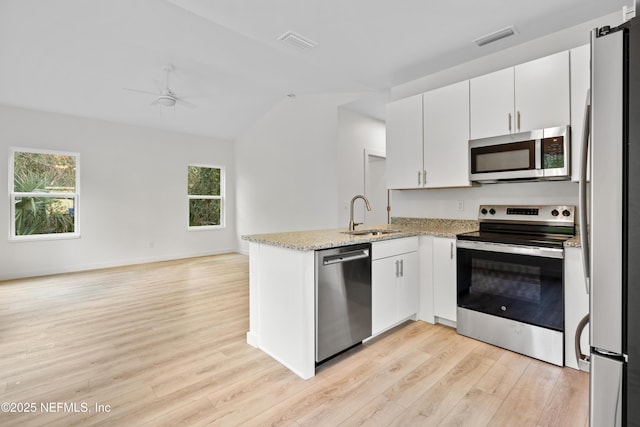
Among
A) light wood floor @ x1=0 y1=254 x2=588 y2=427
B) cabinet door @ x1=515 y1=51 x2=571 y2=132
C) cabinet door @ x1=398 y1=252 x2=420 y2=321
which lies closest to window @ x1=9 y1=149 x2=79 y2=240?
light wood floor @ x1=0 y1=254 x2=588 y2=427

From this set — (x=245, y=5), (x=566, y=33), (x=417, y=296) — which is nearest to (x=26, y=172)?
(x=245, y=5)

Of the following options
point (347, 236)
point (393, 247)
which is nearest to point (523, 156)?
point (393, 247)

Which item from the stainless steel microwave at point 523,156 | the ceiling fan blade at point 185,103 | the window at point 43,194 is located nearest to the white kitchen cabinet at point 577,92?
the stainless steel microwave at point 523,156

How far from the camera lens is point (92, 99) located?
Result: 15.9 feet

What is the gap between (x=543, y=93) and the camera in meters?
2.50

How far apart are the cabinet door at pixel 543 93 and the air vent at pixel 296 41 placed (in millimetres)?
1899

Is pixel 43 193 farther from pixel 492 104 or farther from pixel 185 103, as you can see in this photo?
pixel 492 104

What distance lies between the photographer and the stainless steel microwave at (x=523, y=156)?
94.5 inches

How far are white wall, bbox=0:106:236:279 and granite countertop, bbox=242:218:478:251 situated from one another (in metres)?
4.37

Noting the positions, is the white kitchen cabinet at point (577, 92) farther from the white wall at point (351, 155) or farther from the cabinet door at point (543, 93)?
the white wall at point (351, 155)

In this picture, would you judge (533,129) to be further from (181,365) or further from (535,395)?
(181,365)

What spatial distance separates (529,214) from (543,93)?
0.99 m

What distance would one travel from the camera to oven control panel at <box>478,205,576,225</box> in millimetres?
2564

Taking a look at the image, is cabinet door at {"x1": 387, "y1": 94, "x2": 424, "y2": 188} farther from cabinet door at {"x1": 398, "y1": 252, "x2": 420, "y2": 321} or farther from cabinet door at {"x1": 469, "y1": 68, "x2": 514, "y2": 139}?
cabinet door at {"x1": 398, "y1": 252, "x2": 420, "y2": 321}
